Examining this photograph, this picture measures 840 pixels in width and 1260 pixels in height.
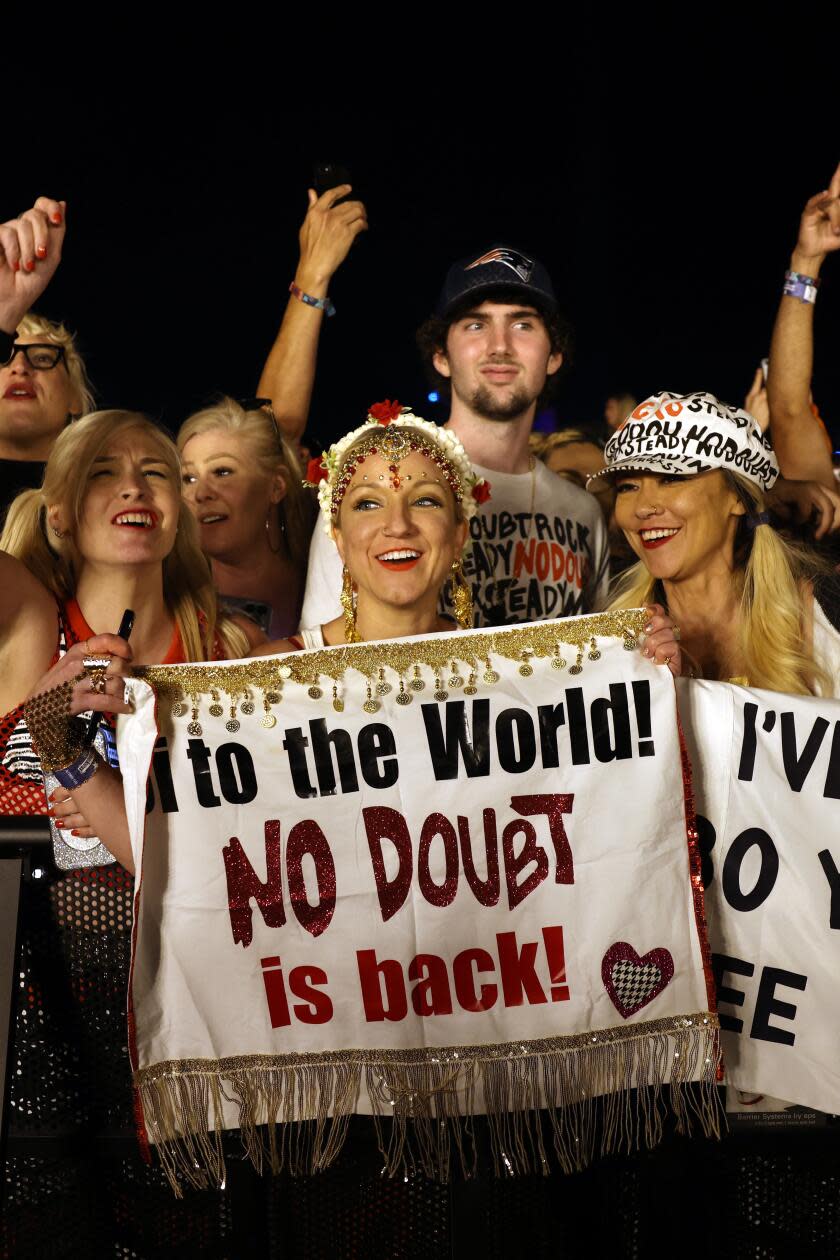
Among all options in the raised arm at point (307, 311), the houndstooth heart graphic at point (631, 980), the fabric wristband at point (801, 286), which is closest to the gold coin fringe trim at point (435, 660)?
the houndstooth heart graphic at point (631, 980)

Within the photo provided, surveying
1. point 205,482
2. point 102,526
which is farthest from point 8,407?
point 102,526

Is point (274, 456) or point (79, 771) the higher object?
point (274, 456)

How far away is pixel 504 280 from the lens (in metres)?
4.25

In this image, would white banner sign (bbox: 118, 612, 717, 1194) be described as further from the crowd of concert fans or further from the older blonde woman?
the older blonde woman

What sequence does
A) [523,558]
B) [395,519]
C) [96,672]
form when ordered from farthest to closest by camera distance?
[523,558], [395,519], [96,672]

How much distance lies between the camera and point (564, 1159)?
2.67 meters

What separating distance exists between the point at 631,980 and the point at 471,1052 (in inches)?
14.2

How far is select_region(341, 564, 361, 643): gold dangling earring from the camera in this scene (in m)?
3.33

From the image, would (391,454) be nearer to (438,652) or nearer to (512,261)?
(438,652)

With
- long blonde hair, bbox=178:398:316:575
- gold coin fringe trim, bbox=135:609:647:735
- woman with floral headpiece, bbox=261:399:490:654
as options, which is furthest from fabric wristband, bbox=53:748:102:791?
long blonde hair, bbox=178:398:316:575

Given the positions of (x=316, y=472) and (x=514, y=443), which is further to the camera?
(x=514, y=443)

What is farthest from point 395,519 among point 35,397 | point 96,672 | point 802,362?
point 802,362

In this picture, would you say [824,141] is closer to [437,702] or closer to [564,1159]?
[437,702]

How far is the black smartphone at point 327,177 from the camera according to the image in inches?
203
